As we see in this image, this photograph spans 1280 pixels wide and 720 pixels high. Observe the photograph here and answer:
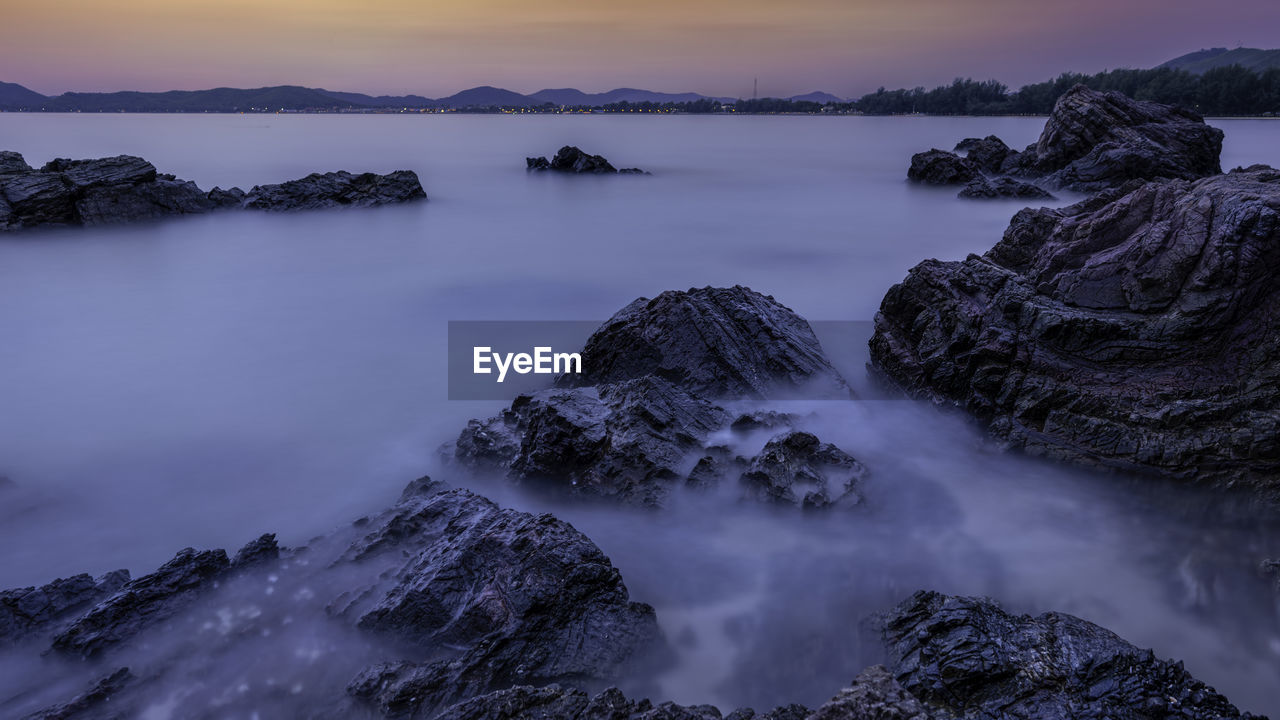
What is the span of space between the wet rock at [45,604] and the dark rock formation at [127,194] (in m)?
21.7

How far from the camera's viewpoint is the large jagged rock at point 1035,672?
374 centimetres

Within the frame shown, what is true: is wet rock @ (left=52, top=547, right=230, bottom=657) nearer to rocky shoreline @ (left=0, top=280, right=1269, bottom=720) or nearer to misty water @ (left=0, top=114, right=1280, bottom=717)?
rocky shoreline @ (left=0, top=280, right=1269, bottom=720)

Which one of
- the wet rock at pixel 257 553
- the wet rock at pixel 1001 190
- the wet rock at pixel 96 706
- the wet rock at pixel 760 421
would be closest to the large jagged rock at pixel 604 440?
the wet rock at pixel 760 421

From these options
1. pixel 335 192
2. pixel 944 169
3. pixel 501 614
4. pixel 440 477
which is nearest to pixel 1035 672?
pixel 501 614

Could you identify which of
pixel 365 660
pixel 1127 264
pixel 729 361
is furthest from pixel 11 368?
pixel 1127 264

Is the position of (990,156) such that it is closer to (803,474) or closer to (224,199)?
(803,474)

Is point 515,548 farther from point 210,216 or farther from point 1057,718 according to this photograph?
point 210,216

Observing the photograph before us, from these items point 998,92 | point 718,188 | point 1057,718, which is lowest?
point 1057,718

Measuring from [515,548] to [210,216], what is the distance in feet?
80.9

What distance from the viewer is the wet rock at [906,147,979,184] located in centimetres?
3131

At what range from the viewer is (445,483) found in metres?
7.20

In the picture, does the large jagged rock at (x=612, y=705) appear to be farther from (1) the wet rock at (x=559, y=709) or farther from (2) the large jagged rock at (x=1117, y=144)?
(2) the large jagged rock at (x=1117, y=144)

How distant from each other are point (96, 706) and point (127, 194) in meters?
24.3

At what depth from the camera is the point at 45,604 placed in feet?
16.9
